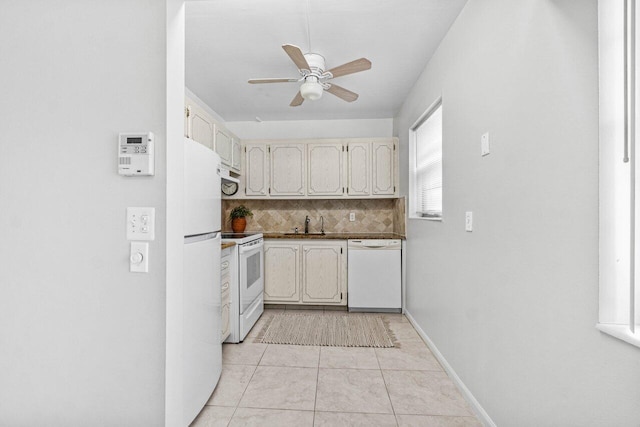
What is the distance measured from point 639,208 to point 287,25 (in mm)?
2212

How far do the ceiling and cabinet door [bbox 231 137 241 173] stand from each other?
572 millimetres

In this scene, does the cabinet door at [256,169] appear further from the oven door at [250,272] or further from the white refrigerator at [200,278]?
the white refrigerator at [200,278]

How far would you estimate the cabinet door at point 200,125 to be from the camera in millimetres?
2777

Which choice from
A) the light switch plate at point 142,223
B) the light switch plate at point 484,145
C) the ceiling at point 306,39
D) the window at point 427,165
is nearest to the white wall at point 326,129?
the ceiling at point 306,39

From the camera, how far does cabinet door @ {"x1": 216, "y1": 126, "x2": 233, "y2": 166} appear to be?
341 cm

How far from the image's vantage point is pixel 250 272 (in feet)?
10.7

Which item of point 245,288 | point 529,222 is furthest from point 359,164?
point 529,222

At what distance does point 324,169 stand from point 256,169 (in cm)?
91

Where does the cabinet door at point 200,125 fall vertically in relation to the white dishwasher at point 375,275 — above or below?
above

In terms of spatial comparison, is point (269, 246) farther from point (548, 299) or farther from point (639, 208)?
point (639, 208)

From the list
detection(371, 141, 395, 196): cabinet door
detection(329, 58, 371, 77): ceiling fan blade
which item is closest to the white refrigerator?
detection(329, 58, 371, 77): ceiling fan blade

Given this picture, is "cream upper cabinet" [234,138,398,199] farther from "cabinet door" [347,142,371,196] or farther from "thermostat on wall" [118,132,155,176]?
"thermostat on wall" [118,132,155,176]

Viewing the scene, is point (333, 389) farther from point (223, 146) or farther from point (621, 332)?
point (223, 146)

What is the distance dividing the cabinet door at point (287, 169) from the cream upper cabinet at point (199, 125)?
1.09 meters
